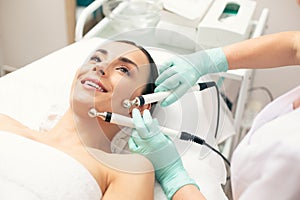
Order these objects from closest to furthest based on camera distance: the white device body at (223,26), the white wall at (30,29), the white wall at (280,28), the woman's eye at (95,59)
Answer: the woman's eye at (95,59)
the white device body at (223,26)
the white wall at (280,28)
the white wall at (30,29)

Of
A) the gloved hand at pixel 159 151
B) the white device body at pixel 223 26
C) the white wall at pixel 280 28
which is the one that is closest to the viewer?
the gloved hand at pixel 159 151

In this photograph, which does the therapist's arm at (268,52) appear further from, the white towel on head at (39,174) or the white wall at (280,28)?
the white wall at (280,28)

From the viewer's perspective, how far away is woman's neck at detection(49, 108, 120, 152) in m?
1.34

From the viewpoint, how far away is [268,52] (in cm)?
130

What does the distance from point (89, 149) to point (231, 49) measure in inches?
21.2

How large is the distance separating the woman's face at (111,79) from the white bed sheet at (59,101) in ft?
0.58

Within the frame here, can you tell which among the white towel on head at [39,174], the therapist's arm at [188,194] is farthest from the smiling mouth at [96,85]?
the therapist's arm at [188,194]

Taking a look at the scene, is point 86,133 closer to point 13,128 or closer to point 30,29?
point 13,128

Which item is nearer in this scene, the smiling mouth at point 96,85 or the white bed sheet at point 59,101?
the smiling mouth at point 96,85

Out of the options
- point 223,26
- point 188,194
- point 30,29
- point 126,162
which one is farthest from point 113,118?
point 30,29

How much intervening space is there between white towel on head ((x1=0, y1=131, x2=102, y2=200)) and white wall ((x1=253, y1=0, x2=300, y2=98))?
138cm

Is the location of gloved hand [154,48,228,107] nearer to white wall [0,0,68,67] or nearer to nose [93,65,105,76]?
nose [93,65,105,76]

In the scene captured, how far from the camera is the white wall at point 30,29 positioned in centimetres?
245

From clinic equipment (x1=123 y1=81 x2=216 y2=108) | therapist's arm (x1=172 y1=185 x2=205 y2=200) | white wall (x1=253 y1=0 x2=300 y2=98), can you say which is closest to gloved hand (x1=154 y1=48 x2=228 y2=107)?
clinic equipment (x1=123 y1=81 x2=216 y2=108)
